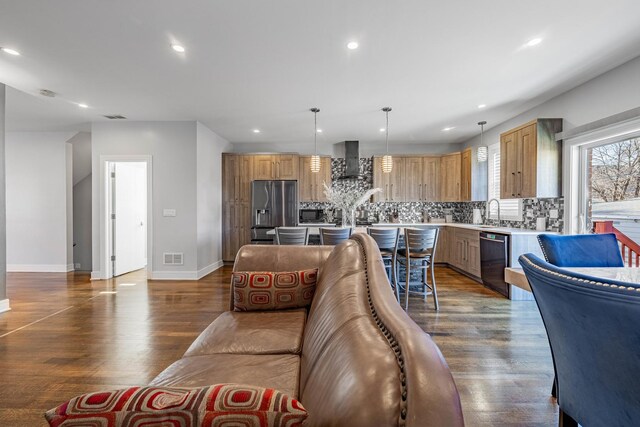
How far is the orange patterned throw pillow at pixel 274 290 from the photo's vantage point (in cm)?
203

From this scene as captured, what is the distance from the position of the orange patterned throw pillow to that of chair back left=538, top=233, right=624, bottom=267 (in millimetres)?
1499

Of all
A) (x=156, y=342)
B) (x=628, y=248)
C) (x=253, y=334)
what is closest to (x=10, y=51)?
(x=156, y=342)

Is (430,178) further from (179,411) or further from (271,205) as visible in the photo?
(179,411)

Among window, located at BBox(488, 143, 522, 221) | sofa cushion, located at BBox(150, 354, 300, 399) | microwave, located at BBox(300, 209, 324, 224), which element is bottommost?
sofa cushion, located at BBox(150, 354, 300, 399)

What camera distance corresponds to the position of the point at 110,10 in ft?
7.49

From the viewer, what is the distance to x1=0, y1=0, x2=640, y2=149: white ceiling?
2.30 m

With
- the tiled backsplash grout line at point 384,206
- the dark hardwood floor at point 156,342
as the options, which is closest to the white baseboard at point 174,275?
the dark hardwood floor at point 156,342

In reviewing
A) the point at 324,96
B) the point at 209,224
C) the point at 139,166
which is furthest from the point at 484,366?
the point at 139,166

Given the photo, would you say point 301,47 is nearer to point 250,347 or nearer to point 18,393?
point 250,347

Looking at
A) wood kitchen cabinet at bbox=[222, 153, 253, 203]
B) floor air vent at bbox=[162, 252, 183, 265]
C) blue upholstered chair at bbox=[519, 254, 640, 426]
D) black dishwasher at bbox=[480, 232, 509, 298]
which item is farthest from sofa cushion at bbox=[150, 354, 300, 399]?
wood kitchen cabinet at bbox=[222, 153, 253, 203]

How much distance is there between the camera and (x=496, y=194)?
557cm

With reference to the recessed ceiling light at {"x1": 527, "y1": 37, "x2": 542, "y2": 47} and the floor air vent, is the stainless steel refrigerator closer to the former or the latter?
the floor air vent

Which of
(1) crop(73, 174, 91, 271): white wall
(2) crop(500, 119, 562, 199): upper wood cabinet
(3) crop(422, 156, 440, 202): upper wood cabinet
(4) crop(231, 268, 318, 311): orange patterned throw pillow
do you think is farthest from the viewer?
(3) crop(422, 156, 440, 202): upper wood cabinet

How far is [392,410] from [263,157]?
6.35 m
